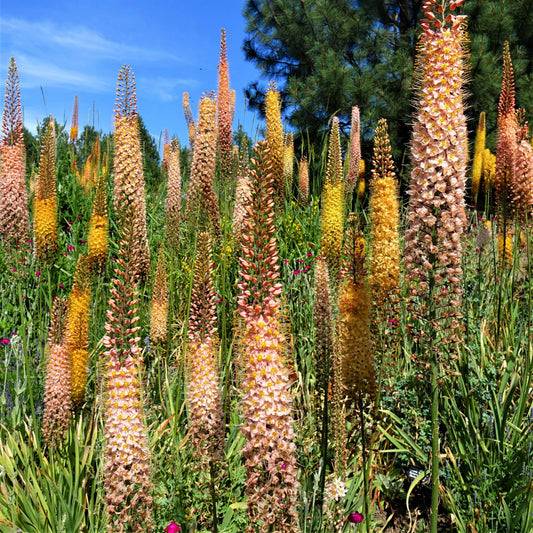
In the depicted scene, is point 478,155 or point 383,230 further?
point 478,155

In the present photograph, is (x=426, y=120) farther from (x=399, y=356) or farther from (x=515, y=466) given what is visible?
(x=399, y=356)

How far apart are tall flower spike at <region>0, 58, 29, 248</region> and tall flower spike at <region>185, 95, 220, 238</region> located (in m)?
2.16

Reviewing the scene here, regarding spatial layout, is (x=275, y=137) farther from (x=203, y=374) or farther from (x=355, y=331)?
(x=203, y=374)

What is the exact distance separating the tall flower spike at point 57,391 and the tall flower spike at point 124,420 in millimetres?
1335

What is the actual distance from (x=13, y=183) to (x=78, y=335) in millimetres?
2769

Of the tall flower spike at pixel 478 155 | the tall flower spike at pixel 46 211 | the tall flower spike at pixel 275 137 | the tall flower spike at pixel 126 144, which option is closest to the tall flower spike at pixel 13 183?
the tall flower spike at pixel 46 211

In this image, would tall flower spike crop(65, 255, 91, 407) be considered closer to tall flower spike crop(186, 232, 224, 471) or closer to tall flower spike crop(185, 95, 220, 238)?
tall flower spike crop(185, 95, 220, 238)

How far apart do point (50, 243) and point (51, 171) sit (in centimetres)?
77

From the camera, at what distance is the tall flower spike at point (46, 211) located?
15.6 feet

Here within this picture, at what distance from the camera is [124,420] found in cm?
209

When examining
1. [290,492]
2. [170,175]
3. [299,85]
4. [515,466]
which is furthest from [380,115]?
[290,492]

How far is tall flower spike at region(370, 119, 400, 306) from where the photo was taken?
3553 millimetres

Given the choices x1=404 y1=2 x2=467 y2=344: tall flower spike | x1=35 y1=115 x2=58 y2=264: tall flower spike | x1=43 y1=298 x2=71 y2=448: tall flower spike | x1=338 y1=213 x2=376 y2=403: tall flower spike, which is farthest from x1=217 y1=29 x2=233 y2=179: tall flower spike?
x1=404 y1=2 x2=467 y2=344: tall flower spike

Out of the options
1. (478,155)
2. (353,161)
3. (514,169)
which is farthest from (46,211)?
(478,155)
